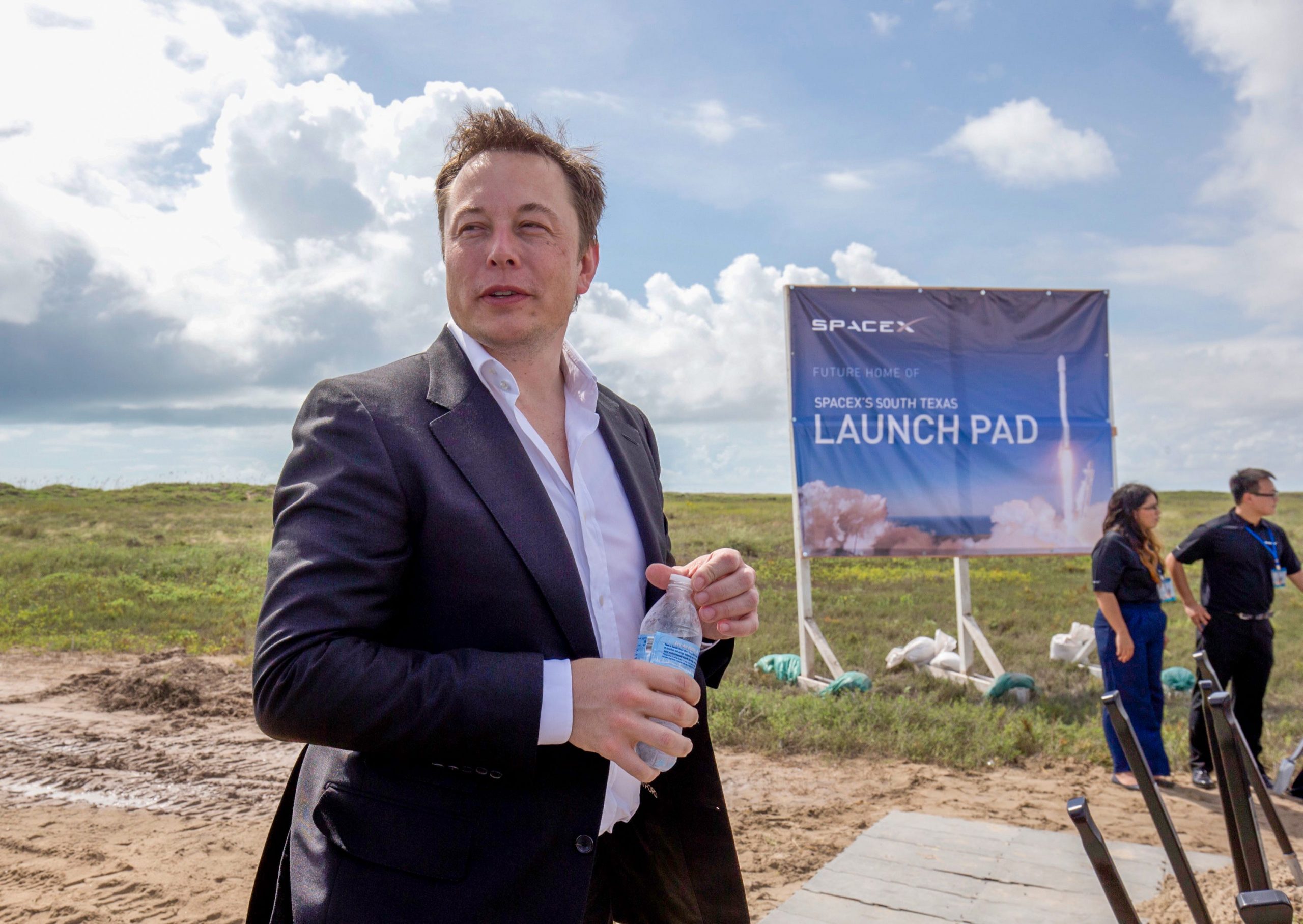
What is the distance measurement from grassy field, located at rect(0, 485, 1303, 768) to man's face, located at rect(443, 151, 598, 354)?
5731 mm

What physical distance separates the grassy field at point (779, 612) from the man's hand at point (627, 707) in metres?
5.85

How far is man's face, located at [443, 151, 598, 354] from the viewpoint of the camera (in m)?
1.70

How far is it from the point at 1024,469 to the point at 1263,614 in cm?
284

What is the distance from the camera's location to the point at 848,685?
8195mm

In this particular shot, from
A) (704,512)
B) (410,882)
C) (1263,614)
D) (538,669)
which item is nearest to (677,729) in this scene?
(538,669)

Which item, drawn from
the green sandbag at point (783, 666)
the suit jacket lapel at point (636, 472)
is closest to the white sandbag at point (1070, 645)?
the green sandbag at point (783, 666)

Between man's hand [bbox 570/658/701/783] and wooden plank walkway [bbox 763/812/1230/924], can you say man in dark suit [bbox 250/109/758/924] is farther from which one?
wooden plank walkway [bbox 763/812/1230/924]

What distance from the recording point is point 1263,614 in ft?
21.1

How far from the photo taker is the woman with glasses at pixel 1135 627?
239 inches

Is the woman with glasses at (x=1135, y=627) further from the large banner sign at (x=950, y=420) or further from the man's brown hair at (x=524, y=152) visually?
the man's brown hair at (x=524, y=152)

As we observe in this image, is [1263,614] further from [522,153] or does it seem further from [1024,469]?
[522,153]

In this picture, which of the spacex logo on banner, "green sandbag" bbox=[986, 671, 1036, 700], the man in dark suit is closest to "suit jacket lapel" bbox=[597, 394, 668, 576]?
the man in dark suit

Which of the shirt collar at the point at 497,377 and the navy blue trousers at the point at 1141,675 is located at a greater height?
the shirt collar at the point at 497,377

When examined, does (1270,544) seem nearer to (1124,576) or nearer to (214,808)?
(1124,576)
